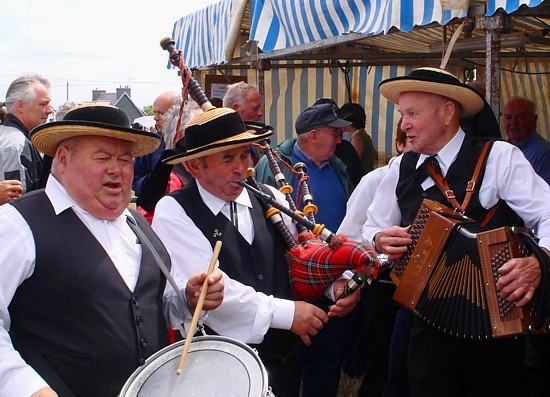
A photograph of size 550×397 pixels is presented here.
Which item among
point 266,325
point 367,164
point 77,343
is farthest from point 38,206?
point 367,164

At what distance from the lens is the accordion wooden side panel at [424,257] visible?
2600 millimetres

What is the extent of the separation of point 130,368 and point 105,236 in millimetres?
485

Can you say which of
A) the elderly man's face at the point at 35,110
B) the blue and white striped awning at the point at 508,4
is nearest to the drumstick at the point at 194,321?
the blue and white striped awning at the point at 508,4

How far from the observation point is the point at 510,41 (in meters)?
5.59

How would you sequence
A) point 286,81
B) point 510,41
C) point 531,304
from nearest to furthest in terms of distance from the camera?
point 531,304, point 510,41, point 286,81

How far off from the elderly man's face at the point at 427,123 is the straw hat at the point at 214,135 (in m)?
0.83

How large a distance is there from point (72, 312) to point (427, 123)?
1919 millimetres

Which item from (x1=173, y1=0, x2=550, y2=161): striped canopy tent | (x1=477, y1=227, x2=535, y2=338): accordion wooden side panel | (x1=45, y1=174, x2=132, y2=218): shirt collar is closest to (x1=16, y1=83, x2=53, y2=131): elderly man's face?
(x1=173, y1=0, x2=550, y2=161): striped canopy tent

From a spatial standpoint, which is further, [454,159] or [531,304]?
[454,159]

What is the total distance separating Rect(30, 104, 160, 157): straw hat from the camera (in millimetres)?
2027

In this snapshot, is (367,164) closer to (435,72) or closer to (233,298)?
(435,72)

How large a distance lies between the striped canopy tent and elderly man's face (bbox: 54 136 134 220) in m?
2.23

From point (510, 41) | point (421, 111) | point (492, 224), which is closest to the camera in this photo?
point (492, 224)

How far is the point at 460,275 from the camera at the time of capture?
257 cm
